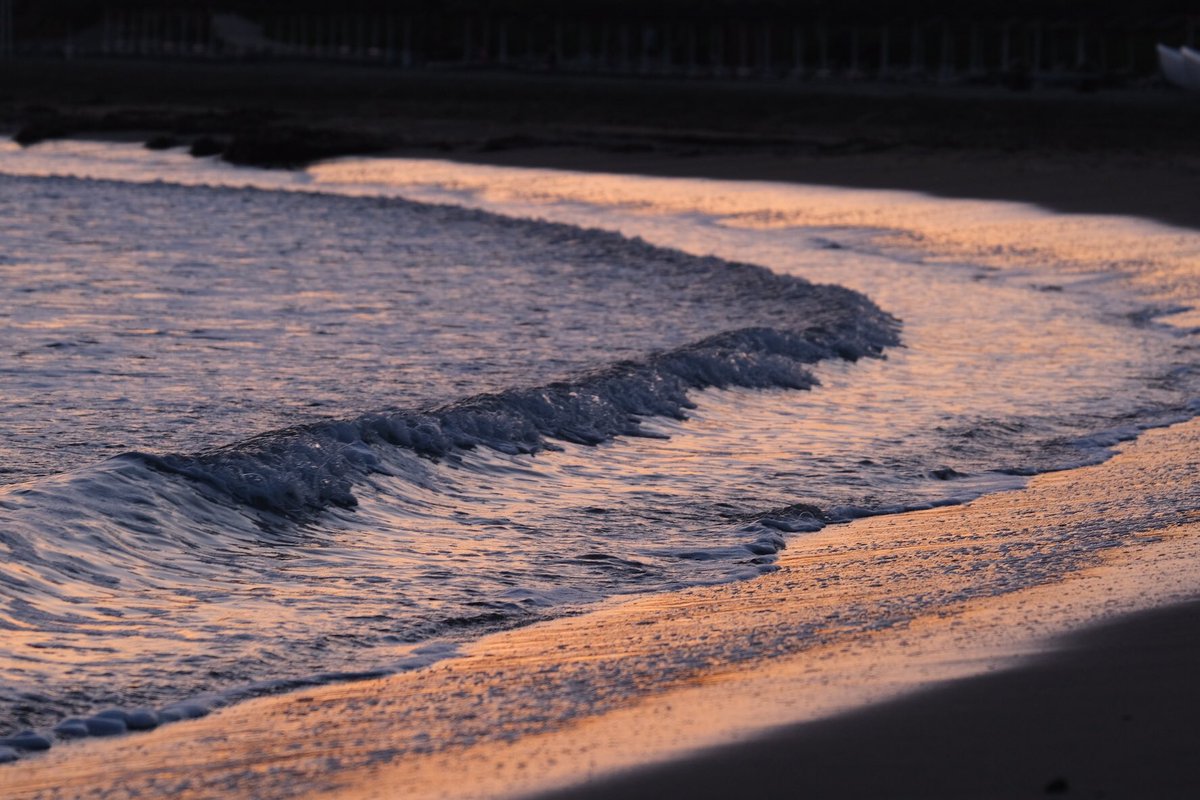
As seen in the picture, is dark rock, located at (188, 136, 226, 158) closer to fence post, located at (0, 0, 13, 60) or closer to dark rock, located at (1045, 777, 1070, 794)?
dark rock, located at (1045, 777, 1070, 794)

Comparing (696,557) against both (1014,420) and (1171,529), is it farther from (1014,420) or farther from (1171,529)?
(1014,420)

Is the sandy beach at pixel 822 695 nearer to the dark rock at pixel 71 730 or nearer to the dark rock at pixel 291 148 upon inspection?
the dark rock at pixel 71 730

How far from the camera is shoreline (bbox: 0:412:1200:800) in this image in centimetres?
436

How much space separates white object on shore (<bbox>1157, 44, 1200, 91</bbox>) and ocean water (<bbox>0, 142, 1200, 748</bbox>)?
3450 centimetres

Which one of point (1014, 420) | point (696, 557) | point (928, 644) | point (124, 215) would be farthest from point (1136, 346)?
point (124, 215)

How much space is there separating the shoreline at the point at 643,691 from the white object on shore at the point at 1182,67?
50.0 meters

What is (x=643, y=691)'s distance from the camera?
5020 millimetres

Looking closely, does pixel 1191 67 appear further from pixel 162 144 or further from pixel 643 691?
pixel 643 691

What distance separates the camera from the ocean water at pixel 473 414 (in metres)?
6.03

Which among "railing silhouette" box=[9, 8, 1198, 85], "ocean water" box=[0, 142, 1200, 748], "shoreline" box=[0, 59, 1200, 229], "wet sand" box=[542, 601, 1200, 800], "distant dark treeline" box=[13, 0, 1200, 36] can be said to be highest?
"distant dark treeline" box=[13, 0, 1200, 36]

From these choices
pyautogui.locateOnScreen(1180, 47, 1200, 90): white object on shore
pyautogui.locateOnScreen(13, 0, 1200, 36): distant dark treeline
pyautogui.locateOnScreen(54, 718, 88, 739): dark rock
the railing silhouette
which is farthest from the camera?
the railing silhouette

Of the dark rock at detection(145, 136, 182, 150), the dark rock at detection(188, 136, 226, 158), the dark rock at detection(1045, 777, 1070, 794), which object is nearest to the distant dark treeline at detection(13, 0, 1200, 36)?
the dark rock at detection(145, 136, 182, 150)

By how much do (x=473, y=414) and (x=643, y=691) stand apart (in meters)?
4.41

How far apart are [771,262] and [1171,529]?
11.8m
